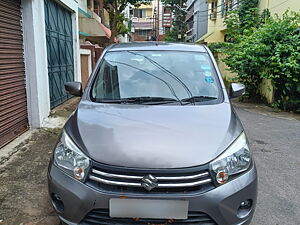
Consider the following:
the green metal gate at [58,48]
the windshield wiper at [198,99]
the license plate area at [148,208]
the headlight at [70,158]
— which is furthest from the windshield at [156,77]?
the green metal gate at [58,48]

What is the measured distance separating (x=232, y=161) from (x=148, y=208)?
730mm

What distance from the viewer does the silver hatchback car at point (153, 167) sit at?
2109mm

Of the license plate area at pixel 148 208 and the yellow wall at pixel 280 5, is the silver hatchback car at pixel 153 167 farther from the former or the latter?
the yellow wall at pixel 280 5

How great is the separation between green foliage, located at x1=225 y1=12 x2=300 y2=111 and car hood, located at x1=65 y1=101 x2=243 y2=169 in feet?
19.5

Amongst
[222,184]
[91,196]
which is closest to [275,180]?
[222,184]

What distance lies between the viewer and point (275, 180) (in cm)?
394

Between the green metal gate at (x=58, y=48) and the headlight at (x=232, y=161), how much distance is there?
242 inches

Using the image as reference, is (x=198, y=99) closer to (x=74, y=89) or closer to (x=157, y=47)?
(x=157, y=47)

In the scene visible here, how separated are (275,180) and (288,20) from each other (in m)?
6.32

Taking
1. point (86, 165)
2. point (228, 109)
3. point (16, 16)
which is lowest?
A: point (86, 165)

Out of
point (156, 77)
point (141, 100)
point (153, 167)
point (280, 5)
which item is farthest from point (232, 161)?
point (280, 5)

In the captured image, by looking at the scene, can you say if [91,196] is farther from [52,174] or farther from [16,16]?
[16,16]

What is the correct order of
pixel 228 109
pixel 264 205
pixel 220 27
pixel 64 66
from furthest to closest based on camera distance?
pixel 220 27, pixel 64 66, pixel 264 205, pixel 228 109

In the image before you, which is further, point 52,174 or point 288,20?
point 288,20
